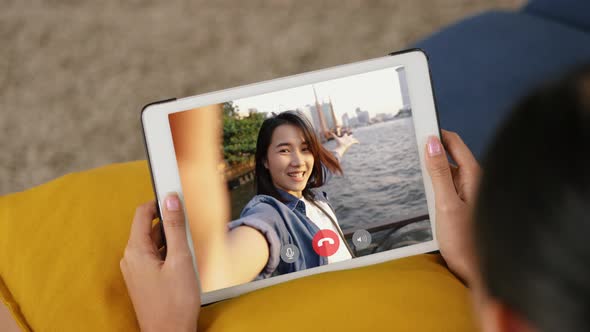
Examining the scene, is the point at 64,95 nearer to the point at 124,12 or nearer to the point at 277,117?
the point at 124,12

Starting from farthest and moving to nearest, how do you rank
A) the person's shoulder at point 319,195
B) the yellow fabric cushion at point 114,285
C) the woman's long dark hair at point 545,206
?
the person's shoulder at point 319,195, the yellow fabric cushion at point 114,285, the woman's long dark hair at point 545,206

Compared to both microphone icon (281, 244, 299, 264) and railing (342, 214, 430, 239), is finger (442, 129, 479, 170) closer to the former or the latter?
railing (342, 214, 430, 239)

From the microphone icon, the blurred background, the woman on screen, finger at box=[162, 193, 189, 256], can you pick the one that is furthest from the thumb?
the blurred background

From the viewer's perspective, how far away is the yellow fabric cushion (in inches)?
23.3

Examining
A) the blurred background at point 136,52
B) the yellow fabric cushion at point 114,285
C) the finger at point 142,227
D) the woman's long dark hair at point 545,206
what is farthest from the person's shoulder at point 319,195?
the blurred background at point 136,52

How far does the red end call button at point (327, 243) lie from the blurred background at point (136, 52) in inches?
31.2

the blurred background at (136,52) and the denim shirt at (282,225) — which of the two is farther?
the blurred background at (136,52)

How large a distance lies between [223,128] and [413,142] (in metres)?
0.26

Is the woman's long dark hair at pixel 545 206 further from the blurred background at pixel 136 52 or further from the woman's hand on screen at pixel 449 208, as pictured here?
the blurred background at pixel 136 52

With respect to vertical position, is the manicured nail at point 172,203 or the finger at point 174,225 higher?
the manicured nail at point 172,203

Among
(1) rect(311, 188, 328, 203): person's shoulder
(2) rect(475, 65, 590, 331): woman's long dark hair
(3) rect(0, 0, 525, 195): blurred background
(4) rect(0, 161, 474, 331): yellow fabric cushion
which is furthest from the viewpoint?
(3) rect(0, 0, 525, 195): blurred background

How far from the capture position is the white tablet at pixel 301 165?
68cm

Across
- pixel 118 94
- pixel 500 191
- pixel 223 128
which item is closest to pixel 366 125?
pixel 223 128

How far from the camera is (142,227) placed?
69 centimetres
